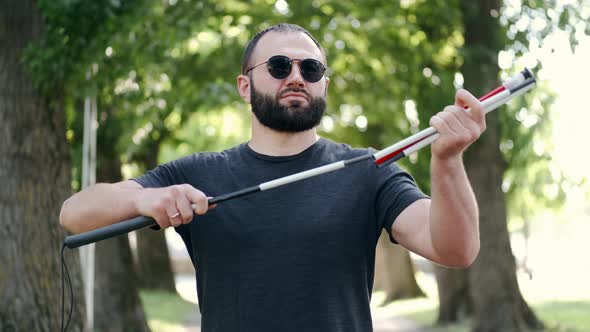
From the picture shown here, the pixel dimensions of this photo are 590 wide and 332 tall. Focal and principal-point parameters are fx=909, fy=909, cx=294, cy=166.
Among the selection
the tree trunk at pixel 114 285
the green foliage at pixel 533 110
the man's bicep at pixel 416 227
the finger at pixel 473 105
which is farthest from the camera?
the tree trunk at pixel 114 285

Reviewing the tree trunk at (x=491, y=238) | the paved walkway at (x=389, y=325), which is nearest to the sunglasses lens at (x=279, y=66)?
the tree trunk at (x=491, y=238)

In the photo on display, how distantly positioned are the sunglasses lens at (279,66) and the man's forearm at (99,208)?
68 cm

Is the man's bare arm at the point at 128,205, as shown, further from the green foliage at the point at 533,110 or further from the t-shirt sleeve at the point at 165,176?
the green foliage at the point at 533,110

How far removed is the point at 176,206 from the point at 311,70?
0.80m

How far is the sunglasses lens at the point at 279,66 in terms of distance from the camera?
10.8 ft

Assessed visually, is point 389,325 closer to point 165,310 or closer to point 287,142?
point 165,310

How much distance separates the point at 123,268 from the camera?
48.1ft

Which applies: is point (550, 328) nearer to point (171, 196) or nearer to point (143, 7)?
point (143, 7)

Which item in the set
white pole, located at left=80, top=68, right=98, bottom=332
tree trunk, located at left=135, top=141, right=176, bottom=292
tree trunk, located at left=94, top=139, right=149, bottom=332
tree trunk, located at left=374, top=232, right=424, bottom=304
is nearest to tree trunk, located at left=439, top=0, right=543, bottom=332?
tree trunk, located at left=94, top=139, right=149, bottom=332

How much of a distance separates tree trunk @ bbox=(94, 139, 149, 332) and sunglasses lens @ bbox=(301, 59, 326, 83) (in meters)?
11.1

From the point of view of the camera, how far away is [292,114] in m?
3.23

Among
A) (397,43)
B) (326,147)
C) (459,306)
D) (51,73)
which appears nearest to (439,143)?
(326,147)

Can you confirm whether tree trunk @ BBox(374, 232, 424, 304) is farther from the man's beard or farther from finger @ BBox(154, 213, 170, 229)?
finger @ BBox(154, 213, 170, 229)

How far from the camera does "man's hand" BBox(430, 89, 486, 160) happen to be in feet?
8.45
